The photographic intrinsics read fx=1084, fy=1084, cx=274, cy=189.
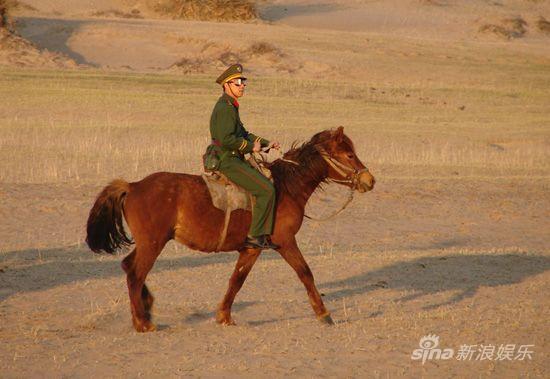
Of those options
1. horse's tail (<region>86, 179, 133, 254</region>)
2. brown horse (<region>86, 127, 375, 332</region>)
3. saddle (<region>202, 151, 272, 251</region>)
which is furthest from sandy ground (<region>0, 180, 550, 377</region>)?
saddle (<region>202, 151, 272, 251</region>)

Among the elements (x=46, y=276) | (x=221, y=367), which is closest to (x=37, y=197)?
(x=46, y=276)

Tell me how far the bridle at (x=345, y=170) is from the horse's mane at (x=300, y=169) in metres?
0.06

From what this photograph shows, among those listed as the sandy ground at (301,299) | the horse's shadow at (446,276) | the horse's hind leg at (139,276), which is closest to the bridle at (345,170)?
the sandy ground at (301,299)

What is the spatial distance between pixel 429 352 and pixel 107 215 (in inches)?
111

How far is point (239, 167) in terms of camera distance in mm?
9086

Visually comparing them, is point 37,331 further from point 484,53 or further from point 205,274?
point 484,53

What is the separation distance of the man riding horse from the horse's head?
24.0 inches

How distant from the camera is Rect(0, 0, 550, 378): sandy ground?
8.48m

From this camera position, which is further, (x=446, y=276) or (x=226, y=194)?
(x=446, y=276)

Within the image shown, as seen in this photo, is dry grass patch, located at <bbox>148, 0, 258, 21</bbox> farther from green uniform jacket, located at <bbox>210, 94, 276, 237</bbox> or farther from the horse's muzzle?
green uniform jacket, located at <bbox>210, 94, 276, 237</bbox>

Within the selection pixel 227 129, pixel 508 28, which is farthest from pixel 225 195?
pixel 508 28

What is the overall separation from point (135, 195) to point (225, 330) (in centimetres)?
136

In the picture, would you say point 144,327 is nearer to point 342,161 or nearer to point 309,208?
point 342,161

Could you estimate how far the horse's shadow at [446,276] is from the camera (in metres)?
11.3
